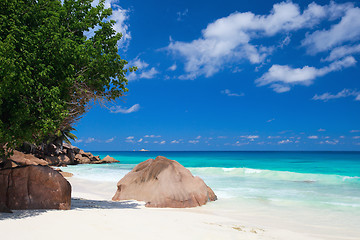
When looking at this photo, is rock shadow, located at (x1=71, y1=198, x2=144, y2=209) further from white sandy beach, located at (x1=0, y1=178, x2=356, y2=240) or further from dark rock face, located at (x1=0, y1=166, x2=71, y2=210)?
white sandy beach, located at (x1=0, y1=178, x2=356, y2=240)

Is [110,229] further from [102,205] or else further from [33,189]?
[102,205]

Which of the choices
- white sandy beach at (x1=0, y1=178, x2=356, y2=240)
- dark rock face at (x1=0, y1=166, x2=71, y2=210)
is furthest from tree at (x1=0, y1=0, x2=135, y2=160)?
white sandy beach at (x1=0, y1=178, x2=356, y2=240)

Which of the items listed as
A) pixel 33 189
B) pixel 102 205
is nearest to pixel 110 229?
pixel 33 189

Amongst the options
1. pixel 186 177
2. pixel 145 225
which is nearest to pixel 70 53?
pixel 145 225

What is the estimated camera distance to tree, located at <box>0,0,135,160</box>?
6.54m

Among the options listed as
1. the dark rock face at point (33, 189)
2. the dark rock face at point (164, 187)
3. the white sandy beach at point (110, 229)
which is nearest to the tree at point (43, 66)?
the dark rock face at point (33, 189)

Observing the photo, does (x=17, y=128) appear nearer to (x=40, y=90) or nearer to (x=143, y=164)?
(x=40, y=90)

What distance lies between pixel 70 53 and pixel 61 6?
2034mm

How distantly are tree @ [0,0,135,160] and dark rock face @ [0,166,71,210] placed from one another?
73 cm

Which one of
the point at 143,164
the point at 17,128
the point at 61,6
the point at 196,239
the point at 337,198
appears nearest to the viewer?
the point at 196,239

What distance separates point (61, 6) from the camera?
862 centimetres

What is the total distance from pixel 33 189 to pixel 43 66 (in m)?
3.14

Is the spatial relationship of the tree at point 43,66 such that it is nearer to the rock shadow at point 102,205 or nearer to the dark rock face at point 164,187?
the rock shadow at point 102,205

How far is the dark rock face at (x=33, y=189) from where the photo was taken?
7082mm
